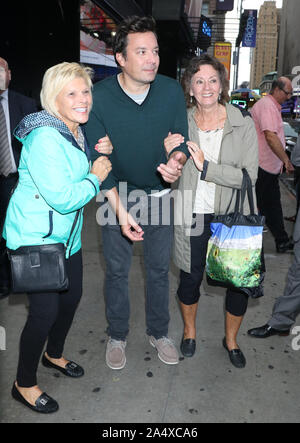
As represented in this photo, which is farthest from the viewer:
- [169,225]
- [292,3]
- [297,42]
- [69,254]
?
[292,3]

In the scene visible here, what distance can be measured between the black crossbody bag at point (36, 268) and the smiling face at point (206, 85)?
53.9 inches

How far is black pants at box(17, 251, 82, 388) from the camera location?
2.36 m

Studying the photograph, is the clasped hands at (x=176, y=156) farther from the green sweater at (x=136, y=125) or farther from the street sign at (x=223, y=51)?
the street sign at (x=223, y=51)

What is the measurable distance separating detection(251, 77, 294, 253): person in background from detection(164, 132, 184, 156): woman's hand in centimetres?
313

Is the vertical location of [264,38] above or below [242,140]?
above

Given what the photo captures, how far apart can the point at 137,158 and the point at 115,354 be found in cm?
145

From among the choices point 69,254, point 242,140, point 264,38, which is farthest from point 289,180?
point 264,38

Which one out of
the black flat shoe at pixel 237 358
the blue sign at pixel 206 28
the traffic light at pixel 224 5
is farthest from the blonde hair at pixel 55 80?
the traffic light at pixel 224 5

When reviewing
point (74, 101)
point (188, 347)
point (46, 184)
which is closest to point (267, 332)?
point (188, 347)

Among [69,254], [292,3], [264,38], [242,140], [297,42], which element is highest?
[264,38]

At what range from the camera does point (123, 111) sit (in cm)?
260

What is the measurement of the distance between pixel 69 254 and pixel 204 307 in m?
1.87

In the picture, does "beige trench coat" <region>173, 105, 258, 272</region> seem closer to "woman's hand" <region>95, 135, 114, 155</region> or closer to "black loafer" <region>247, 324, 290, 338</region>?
"woman's hand" <region>95, 135, 114, 155</region>

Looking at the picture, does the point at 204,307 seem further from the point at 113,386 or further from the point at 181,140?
the point at 181,140
